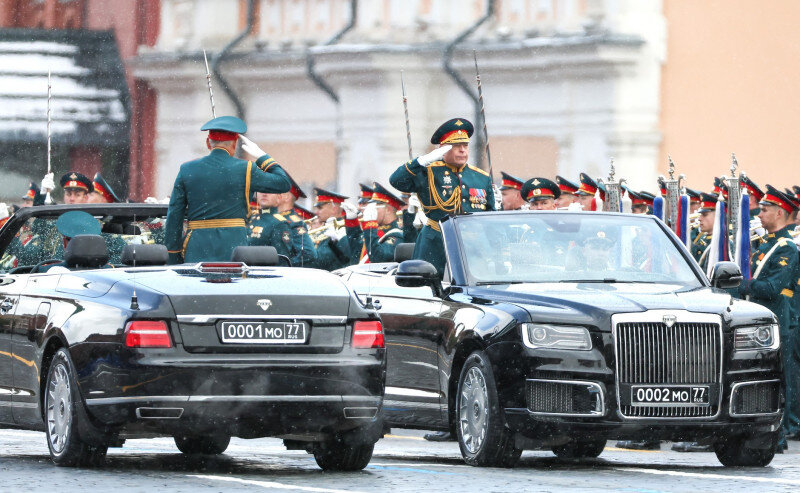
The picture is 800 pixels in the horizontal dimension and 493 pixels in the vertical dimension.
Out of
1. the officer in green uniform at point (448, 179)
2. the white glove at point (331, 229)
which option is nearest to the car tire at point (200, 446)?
the officer in green uniform at point (448, 179)

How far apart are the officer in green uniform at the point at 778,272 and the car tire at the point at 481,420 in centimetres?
368

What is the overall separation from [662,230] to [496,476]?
2.83 meters

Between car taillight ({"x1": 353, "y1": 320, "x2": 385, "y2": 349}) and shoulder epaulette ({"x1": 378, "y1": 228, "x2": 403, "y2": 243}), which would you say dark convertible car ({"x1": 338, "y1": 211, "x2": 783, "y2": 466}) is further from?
shoulder epaulette ({"x1": 378, "y1": 228, "x2": 403, "y2": 243})

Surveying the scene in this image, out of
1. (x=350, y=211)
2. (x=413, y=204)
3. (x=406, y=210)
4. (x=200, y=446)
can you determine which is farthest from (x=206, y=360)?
(x=350, y=211)

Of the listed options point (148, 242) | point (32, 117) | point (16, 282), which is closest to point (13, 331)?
point (16, 282)

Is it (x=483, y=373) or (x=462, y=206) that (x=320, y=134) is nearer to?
(x=462, y=206)

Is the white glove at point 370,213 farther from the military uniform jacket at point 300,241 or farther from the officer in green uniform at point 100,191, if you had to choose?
the officer in green uniform at point 100,191

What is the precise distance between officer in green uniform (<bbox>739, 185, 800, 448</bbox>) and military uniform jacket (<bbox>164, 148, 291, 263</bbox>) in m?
3.84

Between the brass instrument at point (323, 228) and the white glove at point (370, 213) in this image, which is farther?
the brass instrument at point (323, 228)

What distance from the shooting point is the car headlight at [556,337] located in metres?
12.9

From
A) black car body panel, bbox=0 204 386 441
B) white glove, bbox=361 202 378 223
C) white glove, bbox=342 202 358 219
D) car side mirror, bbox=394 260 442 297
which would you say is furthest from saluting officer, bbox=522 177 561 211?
black car body panel, bbox=0 204 386 441

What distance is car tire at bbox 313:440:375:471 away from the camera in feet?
41.3

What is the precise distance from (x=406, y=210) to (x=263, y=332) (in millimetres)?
5929

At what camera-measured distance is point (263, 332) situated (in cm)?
1205
